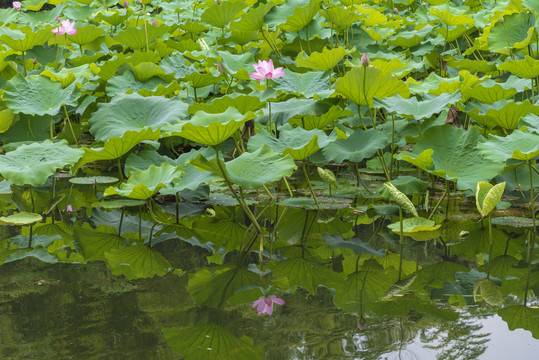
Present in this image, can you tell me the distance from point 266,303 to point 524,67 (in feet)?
5.03

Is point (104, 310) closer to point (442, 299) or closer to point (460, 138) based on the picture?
point (442, 299)

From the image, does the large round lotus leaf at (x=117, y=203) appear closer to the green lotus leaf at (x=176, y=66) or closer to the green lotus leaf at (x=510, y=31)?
the green lotus leaf at (x=176, y=66)

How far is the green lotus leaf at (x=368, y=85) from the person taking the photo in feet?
7.03

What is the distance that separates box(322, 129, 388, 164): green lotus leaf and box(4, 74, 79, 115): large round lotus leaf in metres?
1.09

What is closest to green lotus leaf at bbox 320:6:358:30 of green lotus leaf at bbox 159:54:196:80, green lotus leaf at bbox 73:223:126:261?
green lotus leaf at bbox 159:54:196:80

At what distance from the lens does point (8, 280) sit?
4.93 feet

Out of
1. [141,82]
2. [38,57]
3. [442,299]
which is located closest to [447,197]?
[442,299]

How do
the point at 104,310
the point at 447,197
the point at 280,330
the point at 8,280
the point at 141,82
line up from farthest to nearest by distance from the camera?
1. the point at 141,82
2. the point at 447,197
3. the point at 8,280
4. the point at 104,310
5. the point at 280,330

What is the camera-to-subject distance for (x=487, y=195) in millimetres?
1736

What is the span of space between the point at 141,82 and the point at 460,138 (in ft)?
4.82

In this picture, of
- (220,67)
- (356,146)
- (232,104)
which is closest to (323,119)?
(356,146)

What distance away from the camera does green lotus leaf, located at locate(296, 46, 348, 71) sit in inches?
98.0

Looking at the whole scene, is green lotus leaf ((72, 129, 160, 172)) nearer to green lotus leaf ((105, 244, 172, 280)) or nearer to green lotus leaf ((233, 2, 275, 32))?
green lotus leaf ((105, 244, 172, 280))

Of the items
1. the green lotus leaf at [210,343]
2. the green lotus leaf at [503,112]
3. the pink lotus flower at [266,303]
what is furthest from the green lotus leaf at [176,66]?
the green lotus leaf at [210,343]
